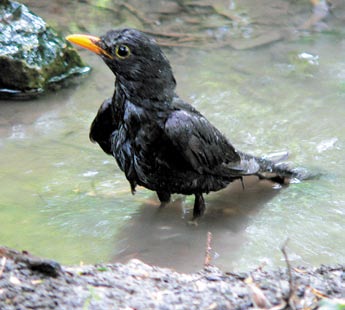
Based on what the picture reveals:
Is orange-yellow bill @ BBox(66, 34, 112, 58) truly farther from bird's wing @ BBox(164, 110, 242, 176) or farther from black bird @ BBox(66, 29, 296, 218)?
bird's wing @ BBox(164, 110, 242, 176)

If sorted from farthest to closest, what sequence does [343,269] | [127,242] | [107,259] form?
[127,242] → [107,259] → [343,269]

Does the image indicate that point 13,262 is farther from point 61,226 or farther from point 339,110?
point 339,110

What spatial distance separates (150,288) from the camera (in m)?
3.54

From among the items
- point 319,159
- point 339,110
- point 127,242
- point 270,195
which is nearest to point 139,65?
point 127,242

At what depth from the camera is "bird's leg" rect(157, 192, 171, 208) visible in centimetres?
579

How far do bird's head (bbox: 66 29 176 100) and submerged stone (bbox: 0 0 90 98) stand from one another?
340cm

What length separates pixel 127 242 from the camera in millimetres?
5371

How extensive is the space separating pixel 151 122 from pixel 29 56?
12.6ft

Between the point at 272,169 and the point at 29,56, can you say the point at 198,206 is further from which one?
the point at 29,56

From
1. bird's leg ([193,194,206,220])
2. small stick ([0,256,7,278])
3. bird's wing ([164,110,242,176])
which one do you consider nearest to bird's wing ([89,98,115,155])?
bird's wing ([164,110,242,176])

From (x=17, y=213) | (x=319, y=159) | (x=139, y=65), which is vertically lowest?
(x=17, y=213)

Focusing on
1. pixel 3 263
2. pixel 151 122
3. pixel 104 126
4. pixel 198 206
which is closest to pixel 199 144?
pixel 151 122

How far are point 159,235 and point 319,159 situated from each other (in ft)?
6.72

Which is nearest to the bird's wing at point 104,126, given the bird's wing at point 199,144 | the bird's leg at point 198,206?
the bird's wing at point 199,144
